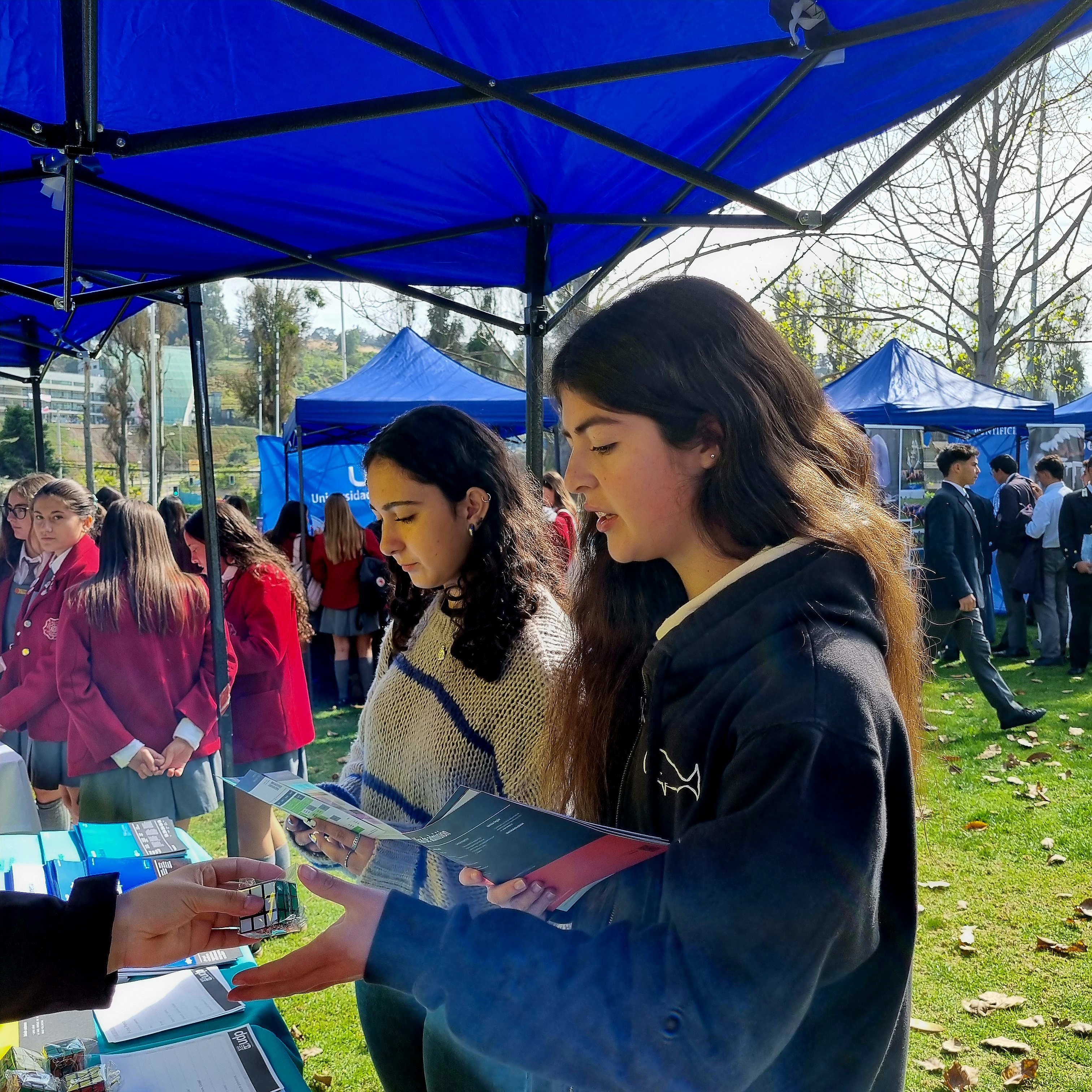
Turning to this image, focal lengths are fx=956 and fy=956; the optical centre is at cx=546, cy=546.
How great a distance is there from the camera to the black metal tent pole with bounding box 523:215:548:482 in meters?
3.17

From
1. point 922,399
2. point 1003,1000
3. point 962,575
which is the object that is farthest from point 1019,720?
point 922,399

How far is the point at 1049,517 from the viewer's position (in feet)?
31.3

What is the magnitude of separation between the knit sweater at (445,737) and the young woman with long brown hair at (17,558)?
285 centimetres

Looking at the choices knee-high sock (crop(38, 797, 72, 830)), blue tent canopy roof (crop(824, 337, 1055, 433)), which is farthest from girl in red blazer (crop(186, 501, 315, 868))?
blue tent canopy roof (crop(824, 337, 1055, 433))

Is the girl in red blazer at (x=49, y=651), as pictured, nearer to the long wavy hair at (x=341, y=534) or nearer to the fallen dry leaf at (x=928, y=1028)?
the fallen dry leaf at (x=928, y=1028)

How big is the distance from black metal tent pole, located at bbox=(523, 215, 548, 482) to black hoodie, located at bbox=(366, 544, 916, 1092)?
6.89ft

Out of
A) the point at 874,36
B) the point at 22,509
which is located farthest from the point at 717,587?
the point at 22,509

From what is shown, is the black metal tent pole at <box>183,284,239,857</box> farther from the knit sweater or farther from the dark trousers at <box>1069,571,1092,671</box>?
the dark trousers at <box>1069,571,1092,671</box>

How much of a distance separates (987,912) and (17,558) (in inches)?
211

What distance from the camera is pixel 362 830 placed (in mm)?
1394

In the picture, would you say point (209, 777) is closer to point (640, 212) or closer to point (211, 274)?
point (211, 274)

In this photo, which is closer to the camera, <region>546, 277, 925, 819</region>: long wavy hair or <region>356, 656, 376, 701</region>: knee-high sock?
<region>546, 277, 925, 819</region>: long wavy hair

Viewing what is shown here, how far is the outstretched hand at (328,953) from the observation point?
1142mm

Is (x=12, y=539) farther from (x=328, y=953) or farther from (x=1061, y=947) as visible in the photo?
(x=1061, y=947)
